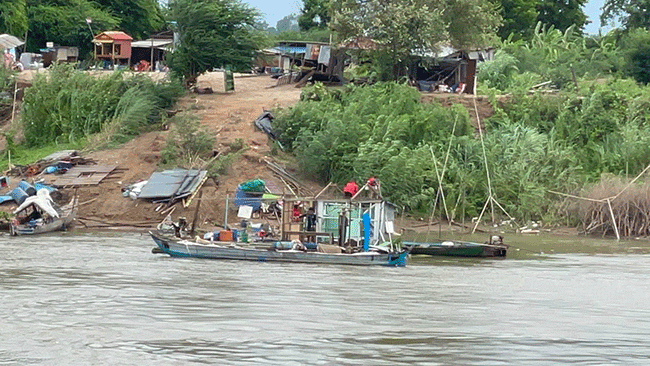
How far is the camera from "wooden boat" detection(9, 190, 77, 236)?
33531 mm

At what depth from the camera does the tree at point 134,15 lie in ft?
218

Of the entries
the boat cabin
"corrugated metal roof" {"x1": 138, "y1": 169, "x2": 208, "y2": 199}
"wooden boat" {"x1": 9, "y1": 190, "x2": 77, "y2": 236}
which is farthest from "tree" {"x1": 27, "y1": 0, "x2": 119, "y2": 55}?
the boat cabin

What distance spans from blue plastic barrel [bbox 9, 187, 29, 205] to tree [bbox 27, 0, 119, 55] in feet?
83.5

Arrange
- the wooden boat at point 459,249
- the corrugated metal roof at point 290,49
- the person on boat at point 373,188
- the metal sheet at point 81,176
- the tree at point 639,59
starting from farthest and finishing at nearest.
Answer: the corrugated metal roof at point 290,49, the tree at point 639,59, the metal sheet at point 81,176, the wooden boat at point 459,249, the person on boat at point 373,188

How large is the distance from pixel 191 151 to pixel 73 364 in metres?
23.0

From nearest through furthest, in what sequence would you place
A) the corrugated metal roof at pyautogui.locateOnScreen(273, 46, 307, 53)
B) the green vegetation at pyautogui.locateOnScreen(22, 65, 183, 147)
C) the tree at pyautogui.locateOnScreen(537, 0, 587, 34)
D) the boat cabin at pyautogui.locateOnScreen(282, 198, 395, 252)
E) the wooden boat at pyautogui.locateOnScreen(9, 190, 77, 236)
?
the boat cabin at pyautogui.locateOnScreen(282, 198, 395, 252) → the wooden boat at pyautogui.locateOnScreen(9, 190, 77, 236) → the green vegetation at pyautogui.locateOnScreen(22, 65, 183, 147) → the corrugated metal roof at pyautogui.locateOnScreen(273, 46, 307, 53) → the tree at pyautogui.locateOnScreen(537, 0, 587, 34)

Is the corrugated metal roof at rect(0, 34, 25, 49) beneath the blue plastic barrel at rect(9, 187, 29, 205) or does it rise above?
above

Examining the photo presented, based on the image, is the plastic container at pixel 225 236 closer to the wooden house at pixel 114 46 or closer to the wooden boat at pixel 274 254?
the wooden boat at pixel 274 254

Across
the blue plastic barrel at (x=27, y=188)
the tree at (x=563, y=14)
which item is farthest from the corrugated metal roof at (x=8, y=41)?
the tree at (x=563, y=14)

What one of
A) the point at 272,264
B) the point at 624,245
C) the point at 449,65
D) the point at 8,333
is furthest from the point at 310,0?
the point at 8,333

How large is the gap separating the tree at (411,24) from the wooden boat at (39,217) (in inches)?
529

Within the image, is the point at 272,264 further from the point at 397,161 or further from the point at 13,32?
the point at 13,32

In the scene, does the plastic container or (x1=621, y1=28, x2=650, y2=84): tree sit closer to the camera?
the plastic container

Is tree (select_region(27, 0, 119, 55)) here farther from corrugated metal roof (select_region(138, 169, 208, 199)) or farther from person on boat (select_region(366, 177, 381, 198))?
person on boat (select_region(366, 177, 381, 198))
